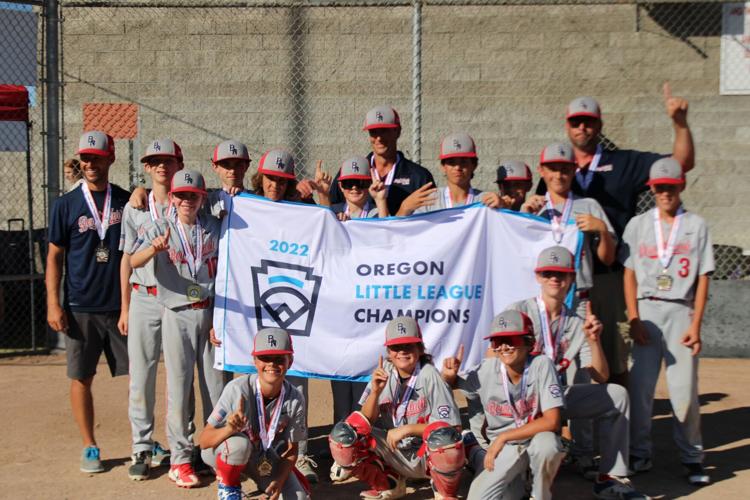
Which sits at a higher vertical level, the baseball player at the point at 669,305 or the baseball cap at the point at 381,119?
the baseball cap at the point at 381,119

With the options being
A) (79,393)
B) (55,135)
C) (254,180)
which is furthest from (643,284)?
(55,135)

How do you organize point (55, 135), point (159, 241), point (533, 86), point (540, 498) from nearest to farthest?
1. point (540, 498)
2. point (159, 241)
3. point (55, 135)
4. point (533, 86)

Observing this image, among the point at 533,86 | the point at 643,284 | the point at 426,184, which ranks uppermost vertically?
the point at 533,86

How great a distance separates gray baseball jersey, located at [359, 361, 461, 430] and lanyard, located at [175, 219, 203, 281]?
1.35m

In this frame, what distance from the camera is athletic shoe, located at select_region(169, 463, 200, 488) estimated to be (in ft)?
19.1

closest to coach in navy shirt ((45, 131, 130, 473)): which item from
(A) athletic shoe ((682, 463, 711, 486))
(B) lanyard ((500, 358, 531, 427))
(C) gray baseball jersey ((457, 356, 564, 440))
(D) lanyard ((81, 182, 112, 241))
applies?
(D) lanyard ((81, 182, 112, 241))

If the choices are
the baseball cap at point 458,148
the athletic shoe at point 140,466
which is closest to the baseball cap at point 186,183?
the baseball cap at point 458,148

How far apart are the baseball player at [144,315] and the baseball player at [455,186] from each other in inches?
62.5

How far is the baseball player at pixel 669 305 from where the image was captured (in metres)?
5.87

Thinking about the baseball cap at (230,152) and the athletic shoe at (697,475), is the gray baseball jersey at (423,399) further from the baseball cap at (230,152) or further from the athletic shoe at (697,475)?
the baseball cap at (230,152)

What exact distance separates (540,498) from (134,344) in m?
2.72

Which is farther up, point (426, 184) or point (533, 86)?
point (533, 86)

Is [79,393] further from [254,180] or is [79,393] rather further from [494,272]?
[494,272]

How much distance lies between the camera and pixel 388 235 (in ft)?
20.7
